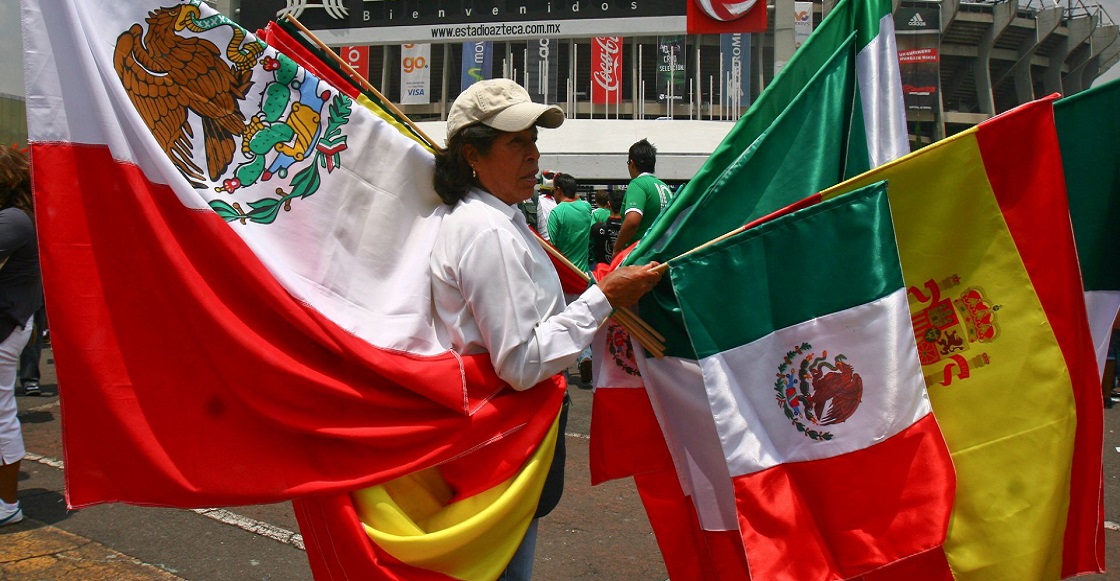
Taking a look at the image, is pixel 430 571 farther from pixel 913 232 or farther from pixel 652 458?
pixel 913 232

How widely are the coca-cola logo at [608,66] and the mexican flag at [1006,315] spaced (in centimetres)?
2999

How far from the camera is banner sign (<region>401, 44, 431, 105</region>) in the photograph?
32969 mm

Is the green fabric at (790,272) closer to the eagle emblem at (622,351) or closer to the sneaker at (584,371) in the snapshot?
the eagle emblem at (622,351)

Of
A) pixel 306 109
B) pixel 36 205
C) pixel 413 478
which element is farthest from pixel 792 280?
pixel 36 205

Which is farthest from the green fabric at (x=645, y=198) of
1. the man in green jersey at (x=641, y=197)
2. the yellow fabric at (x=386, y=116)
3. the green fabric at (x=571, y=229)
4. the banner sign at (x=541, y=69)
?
the banner sign at (x=541, y=69)

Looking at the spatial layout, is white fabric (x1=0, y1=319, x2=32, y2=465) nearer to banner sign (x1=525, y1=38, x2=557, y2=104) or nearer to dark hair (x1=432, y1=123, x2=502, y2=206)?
dark hair (x1=432, y1=123, x2=502, y2=206)

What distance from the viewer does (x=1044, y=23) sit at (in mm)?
36469

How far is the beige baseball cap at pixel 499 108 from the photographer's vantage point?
2.42m

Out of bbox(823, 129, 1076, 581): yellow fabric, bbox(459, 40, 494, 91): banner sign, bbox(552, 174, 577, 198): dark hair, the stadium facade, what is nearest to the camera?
bbox(823, 129, 1076, 581): yellow fabric

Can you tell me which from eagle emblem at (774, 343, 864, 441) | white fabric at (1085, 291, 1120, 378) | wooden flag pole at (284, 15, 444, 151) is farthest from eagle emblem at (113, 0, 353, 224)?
white fabric at (1085, 291, 1120, 378)

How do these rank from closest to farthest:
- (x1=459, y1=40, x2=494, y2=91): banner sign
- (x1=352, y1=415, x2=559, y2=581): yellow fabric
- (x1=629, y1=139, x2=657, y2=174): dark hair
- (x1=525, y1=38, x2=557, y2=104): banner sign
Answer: (x1=352, y1=415, x2=559, y2=581): yellow fabric < (x1=629, y1=139, x2=657, y2=174): dark hair < (x1=459, y1=40, x2=494, y2=91): banner sign < (x1=525, y1=38, x2=557, y2=104): banner sign

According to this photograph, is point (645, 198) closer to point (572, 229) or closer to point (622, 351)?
point (572, 229)

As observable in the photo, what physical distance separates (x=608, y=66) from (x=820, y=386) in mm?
30460

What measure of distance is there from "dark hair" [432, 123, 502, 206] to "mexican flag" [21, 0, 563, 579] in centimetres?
21
